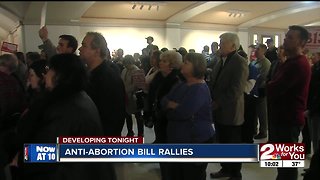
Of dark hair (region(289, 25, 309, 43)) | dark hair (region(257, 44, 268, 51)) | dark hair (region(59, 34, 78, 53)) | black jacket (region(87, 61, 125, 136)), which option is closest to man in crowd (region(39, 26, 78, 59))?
dark hair (region(59, 34, 78, 53))

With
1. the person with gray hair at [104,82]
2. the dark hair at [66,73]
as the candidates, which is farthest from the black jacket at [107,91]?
the dark hair at [66,73]

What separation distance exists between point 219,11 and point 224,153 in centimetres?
41

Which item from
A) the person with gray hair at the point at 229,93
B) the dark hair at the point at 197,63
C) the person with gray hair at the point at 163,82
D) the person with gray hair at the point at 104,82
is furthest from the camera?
the person with gray hair at the point at 229,93

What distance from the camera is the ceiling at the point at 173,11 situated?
798 millimetres

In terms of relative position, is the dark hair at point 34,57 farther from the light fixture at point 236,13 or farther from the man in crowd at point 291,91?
the man in crowd at point 291,91

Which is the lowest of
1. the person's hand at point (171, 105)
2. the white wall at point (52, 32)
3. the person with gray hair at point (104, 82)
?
the person's hand at point (171, 105)

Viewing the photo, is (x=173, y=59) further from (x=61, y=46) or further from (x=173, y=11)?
(x=173, y=11)

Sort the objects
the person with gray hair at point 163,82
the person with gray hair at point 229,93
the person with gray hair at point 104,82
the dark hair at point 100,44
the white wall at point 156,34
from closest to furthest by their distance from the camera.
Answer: the white wall at point 156,34 → the dark hair at point 100,44 → the person with gray hair at point 104,82 → the person with gray hair at point 163,82 → the person with gray hair at point 229,93

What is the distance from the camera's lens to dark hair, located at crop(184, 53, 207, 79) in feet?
5.47

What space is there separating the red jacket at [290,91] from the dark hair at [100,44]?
90cm

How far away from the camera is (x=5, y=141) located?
148 cm

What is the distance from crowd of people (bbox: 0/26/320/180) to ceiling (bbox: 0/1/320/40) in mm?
122

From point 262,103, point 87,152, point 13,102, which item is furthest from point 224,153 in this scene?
point 262,103

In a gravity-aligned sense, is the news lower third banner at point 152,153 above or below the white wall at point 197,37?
below
